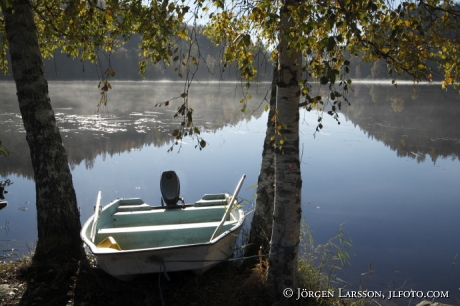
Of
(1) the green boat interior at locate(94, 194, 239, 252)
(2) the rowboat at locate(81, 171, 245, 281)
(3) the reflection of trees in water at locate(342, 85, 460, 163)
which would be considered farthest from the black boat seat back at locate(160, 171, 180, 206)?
(3) the reflection of trees in water at locate(342, 85, 460, 163)

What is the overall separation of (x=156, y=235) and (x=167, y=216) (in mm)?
809

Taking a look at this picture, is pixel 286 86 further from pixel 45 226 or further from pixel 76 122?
pixel 76 122

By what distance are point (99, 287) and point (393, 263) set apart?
15.6 feet

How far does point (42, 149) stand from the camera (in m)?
4.81

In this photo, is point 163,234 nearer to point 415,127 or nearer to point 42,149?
point 42,149

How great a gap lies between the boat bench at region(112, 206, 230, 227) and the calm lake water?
160 centimetres

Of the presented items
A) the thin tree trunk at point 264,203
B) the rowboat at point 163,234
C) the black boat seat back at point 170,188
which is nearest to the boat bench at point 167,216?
the rowboat at point 163,234

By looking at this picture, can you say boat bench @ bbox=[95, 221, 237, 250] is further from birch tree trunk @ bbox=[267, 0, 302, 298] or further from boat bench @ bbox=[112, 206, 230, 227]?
birch tree trunk @ bbox=[267, 0, 302, 298]

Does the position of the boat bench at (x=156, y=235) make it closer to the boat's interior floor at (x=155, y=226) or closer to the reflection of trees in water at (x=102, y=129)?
the boat's interior floor at (x=155, y=226)

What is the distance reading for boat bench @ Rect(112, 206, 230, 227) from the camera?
6.05 meters

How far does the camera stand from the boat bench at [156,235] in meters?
5.25

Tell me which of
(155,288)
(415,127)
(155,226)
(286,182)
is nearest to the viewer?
(286,182)

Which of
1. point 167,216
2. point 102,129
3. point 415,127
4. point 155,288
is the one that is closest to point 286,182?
point 155,288

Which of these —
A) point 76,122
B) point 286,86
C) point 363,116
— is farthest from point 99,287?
point 363,116
